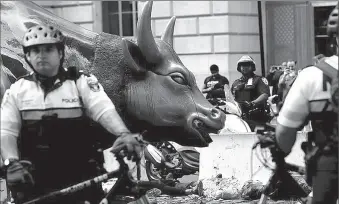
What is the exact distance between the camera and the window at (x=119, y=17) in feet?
82.3

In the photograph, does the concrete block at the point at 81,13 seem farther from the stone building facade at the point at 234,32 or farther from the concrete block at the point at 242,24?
the concrete block at the point at 242,24

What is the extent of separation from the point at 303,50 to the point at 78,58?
13.0 metres

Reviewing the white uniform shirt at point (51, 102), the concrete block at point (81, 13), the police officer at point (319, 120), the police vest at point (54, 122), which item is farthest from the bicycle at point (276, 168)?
the concrete block at point (81, 13)

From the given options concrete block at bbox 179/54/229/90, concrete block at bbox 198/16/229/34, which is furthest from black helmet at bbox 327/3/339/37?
concrete block at bbox 198/16/229/34

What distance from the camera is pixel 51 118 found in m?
7.49

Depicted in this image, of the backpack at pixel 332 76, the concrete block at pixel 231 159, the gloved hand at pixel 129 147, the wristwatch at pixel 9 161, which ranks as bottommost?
the concrete block at pixel 231 159

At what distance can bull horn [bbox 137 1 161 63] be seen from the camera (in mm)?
10083

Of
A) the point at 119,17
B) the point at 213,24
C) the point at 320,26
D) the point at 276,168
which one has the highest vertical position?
the point at 119,17

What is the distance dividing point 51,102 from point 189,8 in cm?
1612

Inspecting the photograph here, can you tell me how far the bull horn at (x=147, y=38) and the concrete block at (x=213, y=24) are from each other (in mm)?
12834

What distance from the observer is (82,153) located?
7.69 m

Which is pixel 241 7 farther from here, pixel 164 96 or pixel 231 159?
pixel 164 96

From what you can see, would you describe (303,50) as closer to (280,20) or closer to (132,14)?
(280,20)

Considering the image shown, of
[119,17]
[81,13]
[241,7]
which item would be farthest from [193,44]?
[81,13]
